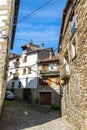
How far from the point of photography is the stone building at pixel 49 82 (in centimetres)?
2770

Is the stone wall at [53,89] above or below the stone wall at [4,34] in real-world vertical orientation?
below

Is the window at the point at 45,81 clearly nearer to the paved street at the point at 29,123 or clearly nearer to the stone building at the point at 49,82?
the stone building at the point at 49,82

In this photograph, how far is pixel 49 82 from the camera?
2845 centimetres

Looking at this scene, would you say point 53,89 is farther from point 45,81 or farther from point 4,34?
point 4,34

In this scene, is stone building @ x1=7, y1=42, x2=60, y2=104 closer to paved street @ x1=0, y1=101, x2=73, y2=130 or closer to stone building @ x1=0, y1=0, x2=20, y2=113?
paved street @ x1=0, y1=101, x2=73, y2=130

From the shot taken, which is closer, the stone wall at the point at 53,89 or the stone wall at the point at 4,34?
the stone wall at the point at 4,34

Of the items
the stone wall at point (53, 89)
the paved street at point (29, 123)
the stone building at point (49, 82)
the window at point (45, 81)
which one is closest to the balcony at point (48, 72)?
the stone building at point (49, 82)

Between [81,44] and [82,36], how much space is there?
0.42 metres

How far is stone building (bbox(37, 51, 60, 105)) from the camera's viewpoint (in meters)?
27.7

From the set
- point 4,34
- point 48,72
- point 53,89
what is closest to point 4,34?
point 4,34

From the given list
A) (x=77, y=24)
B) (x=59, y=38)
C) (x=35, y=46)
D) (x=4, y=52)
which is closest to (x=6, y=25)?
(x=4, y=52)

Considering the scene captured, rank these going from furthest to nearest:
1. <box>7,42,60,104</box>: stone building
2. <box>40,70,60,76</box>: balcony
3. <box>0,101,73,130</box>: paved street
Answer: <box>7,42,60,104</box>: stone building
<box>40,70,60,76</box>: balcony
<box>0,101,73,130</box>: paved street

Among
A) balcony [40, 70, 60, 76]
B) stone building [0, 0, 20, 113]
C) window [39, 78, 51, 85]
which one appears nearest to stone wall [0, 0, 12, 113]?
stone building [0, 0, 20, 113]

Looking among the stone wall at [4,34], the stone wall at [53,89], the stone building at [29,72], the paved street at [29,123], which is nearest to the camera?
the stone wall at [4,34]
